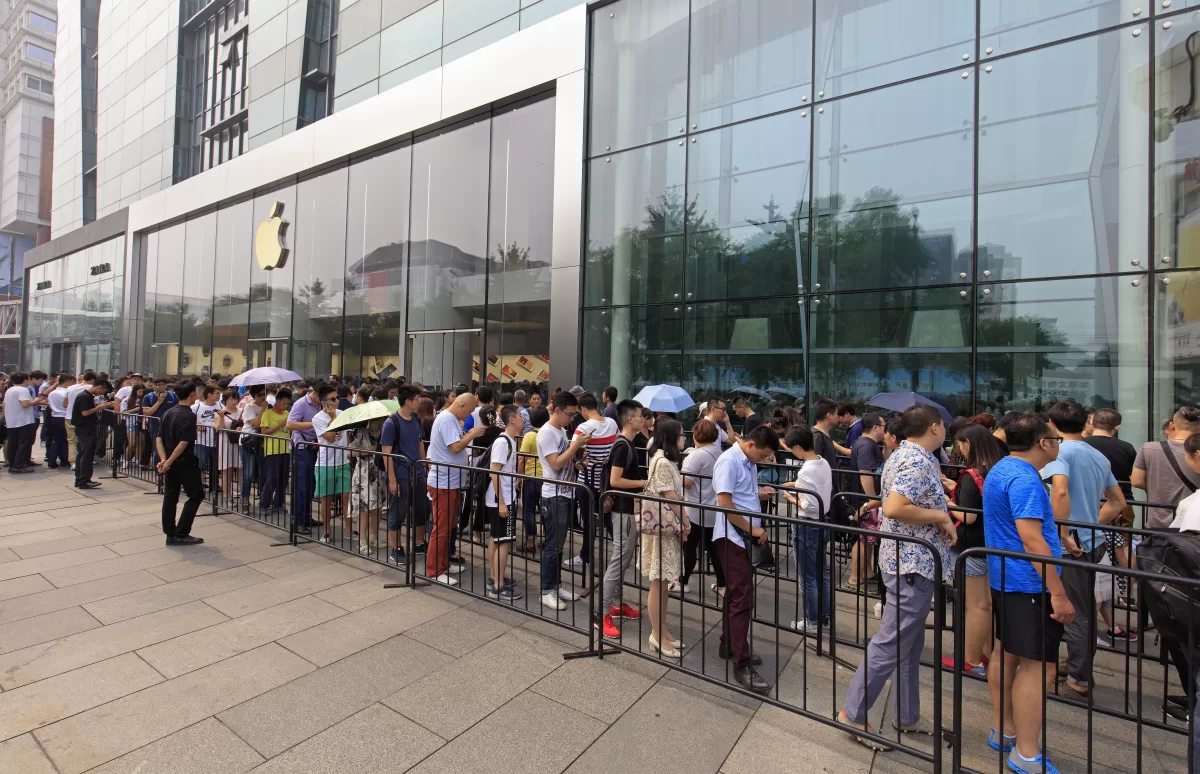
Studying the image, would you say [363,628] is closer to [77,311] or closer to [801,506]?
[801,506]

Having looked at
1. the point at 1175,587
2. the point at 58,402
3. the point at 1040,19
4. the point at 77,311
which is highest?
the point at 1040,19

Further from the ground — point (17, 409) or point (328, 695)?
point (17, 409)

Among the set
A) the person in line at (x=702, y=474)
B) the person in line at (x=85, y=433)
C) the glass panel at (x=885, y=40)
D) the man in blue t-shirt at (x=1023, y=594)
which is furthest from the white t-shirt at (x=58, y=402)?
the glass panel at (x=885, y=40)

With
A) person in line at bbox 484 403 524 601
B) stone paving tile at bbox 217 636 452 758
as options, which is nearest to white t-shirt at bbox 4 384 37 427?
person in line at bbox 484 403 524 601

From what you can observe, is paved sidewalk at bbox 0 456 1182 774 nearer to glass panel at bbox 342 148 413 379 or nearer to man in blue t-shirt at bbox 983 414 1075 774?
man in blue t-shirt at bbox 983 414 1075 774

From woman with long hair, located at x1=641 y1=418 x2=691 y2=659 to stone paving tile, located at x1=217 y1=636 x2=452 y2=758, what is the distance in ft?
5.17

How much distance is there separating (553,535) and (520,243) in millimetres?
10212

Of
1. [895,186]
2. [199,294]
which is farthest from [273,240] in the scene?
[895,186]

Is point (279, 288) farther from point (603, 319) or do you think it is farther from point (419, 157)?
point (603, 319)

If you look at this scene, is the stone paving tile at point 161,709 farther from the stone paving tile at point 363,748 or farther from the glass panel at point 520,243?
the glass panel at point 520,243

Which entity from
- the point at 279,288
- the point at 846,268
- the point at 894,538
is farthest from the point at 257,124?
the point at 894,538

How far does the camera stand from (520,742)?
3.20m

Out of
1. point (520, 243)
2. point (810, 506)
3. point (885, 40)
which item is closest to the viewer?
point (810, 506)

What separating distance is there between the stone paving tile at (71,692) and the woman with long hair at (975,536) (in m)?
5.38
